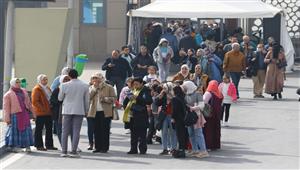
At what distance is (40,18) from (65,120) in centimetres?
474

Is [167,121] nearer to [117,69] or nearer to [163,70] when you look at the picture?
[117,69]

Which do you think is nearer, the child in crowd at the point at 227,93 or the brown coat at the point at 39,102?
the brown coat at the point at 39,102

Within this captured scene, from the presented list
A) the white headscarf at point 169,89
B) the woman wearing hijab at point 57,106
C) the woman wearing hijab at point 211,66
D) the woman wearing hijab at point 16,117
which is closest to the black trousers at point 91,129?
the woman wearing hijab at point 57,106

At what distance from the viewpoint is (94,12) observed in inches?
1638

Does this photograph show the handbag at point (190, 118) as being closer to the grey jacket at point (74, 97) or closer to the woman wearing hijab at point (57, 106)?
the grey jacket at point (74, 97)

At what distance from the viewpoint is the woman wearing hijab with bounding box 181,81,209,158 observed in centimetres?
1700

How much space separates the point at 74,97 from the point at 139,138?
1380mm

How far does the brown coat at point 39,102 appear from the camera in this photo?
17.8 m

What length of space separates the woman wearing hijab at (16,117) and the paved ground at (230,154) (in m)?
0.30

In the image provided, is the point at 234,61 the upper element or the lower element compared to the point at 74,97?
lower

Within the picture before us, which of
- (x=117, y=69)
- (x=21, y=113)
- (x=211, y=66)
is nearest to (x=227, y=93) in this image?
(x=211, y=66)

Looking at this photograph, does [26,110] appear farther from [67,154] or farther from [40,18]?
[40,18]

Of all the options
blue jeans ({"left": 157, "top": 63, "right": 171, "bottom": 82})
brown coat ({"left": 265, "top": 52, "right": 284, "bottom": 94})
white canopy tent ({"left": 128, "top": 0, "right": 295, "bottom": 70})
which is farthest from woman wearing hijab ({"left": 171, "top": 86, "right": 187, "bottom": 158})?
white canopy tent ({"left": 128, "top": 0, "right": 295, "bottom": 70})

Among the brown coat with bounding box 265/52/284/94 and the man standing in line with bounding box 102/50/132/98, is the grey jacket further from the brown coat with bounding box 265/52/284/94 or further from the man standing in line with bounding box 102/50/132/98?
the brown coat with bounding box 265/52/284/94
